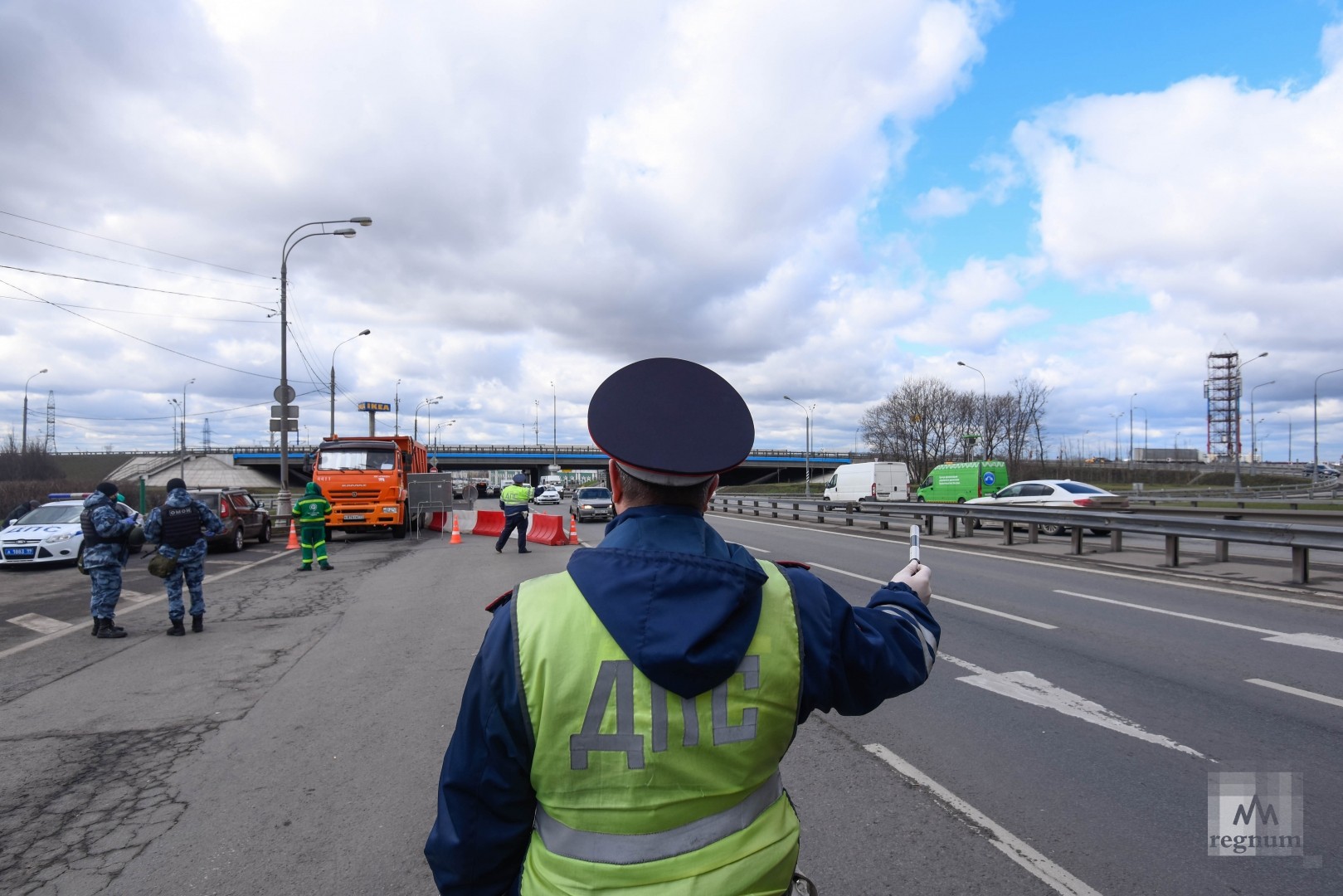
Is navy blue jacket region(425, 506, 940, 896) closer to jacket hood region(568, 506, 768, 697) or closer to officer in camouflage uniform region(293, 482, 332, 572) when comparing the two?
jacket hood region(568, 506, 768, 697)

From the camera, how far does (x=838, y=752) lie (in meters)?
5.12

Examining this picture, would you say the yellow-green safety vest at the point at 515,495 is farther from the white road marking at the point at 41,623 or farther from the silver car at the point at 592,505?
the silver car at the point at 592,505

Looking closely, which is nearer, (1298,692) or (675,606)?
(675,606)

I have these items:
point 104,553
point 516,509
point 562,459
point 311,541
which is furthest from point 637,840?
point 562,459

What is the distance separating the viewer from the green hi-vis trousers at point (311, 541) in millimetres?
15461

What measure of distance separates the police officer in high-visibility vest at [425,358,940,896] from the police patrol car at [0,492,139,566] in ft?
56.5

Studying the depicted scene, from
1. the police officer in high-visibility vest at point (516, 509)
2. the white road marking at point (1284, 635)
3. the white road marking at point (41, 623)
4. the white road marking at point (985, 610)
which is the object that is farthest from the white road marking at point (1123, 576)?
the white road marking at point (41, 623)

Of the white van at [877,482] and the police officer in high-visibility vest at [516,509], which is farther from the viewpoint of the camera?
the white van at [877,482]

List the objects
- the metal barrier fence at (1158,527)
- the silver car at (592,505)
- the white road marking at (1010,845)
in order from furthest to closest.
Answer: the silver car at (592,505) → the metal barrier fence at (1158,527) → the white road marking at (1010,845)

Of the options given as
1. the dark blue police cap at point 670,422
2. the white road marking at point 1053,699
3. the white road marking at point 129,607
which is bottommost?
the white road marking at point 129,607

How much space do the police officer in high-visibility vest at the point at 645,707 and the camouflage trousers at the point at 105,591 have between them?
9575 mm

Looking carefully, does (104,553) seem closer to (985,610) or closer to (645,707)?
(645,707)

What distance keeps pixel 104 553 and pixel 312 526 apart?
6.30 meters

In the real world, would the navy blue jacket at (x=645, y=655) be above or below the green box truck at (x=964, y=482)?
above
